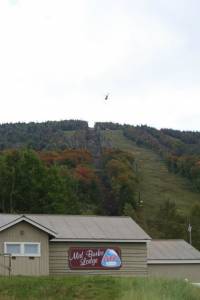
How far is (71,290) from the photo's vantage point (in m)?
23.1

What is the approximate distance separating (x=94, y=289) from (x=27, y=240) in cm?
1213

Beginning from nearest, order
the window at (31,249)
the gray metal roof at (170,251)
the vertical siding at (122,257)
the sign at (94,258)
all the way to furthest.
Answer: the window at (31,249) → the vertical siding at (122,257) → the sign at (94,258) → the gray metal roof at (170,251)

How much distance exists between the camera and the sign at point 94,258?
36.7 meters

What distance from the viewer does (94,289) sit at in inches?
928

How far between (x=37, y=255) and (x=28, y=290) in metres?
12.2

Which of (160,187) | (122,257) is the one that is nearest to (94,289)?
(122,257)

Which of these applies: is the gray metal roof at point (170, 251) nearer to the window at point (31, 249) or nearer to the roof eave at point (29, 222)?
the roof eave at point (29, 222)

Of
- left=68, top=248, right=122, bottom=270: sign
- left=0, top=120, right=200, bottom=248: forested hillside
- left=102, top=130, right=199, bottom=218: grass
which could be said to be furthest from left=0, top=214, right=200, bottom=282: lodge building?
left=102, top=130, right=199, bottom=218: grass

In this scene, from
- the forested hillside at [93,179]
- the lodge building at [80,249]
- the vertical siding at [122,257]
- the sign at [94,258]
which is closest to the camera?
the lodge building at [80,249]

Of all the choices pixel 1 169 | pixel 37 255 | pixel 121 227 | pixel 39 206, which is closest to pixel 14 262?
pixel 37 255

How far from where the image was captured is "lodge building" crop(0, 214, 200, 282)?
35000mm

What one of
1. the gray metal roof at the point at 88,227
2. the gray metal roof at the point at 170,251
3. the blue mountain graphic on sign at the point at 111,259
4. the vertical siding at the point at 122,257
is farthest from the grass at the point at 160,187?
the blue mountain graphic on sign at the point at 111,259

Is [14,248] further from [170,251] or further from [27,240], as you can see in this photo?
[170,251]

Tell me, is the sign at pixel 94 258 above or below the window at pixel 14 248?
below
